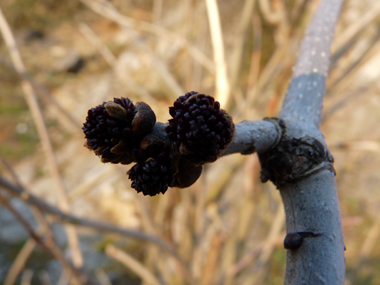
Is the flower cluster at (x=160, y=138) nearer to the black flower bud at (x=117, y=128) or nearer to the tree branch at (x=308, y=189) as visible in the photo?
the black flower bud at (x=117, y=128)

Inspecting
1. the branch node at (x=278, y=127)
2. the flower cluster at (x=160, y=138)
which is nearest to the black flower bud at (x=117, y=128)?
the flower cluster at (x=160, y=138)

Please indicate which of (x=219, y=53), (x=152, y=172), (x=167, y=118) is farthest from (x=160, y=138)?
(x=167, y=118)

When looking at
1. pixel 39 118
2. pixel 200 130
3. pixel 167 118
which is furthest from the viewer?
pixel 167 118

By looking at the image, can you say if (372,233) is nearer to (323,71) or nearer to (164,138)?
(323,71)

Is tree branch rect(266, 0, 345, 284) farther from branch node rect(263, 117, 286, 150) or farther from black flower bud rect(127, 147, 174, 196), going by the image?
black flower bud rect(127, 147, 174, 196)

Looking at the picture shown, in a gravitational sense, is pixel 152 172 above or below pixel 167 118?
→ below

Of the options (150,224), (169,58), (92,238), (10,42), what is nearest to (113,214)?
(92,238)

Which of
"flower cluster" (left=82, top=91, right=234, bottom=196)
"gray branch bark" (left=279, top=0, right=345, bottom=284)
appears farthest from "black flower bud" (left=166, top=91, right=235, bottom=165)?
"gray branch bark" (left=279, top=0, right=345, bottom=284)

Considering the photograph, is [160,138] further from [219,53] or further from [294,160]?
[219,53]
